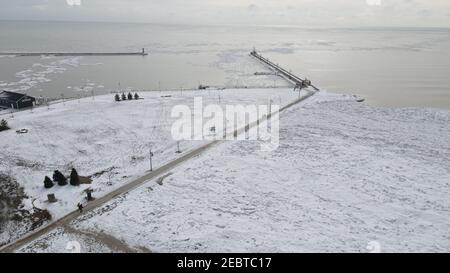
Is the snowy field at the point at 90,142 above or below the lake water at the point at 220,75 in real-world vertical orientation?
below

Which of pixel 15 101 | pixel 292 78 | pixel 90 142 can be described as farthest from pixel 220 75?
pixel 90 142

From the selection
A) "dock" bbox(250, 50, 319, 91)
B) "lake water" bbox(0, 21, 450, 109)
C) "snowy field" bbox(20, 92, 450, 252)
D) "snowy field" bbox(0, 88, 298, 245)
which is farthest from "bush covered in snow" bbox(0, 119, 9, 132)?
"dock" bbox(250, 50, 319, 91)

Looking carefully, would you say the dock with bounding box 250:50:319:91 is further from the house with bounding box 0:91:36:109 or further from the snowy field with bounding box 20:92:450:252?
the house with bounding box 0:91:36:109

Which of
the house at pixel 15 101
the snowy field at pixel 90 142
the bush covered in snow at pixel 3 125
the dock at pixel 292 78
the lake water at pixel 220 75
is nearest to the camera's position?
the snowy field at pixel 90 142

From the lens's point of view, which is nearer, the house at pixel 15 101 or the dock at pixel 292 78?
the house at pixel 15 101

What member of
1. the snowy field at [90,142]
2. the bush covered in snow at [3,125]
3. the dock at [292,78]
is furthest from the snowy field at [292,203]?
the dock at [292,78]

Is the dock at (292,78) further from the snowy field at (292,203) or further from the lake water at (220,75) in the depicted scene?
the snowy field at (292,203)
